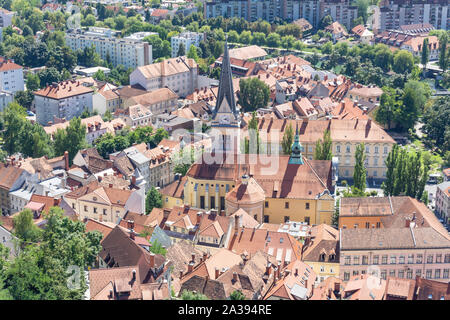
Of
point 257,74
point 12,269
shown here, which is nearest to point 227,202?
point 12,269

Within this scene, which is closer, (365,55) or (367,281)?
(367,281)

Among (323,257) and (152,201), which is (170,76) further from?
(323,257)

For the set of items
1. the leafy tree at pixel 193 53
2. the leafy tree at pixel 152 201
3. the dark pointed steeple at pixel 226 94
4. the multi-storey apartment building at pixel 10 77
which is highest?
the dark pointed steeple at pixel 226 94

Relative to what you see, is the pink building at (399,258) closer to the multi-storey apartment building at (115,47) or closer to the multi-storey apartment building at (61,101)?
the multi-storey apartment building at (61,101)

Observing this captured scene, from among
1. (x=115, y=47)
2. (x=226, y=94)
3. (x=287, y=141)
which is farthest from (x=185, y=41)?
(x=226, y=94)

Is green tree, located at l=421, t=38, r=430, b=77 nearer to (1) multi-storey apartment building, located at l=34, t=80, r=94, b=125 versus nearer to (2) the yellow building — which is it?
(1) multi-storey apartment building, located at l=34, t=80, r=94, b=125

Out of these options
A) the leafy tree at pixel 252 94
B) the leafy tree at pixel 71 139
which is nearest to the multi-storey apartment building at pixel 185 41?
the leafy tree at pixel 252 94

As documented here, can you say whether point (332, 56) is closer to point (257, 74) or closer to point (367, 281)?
point (257, 74)

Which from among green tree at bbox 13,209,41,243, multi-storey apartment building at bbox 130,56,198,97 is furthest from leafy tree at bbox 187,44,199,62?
green tree at bbox 13,209,41,243
